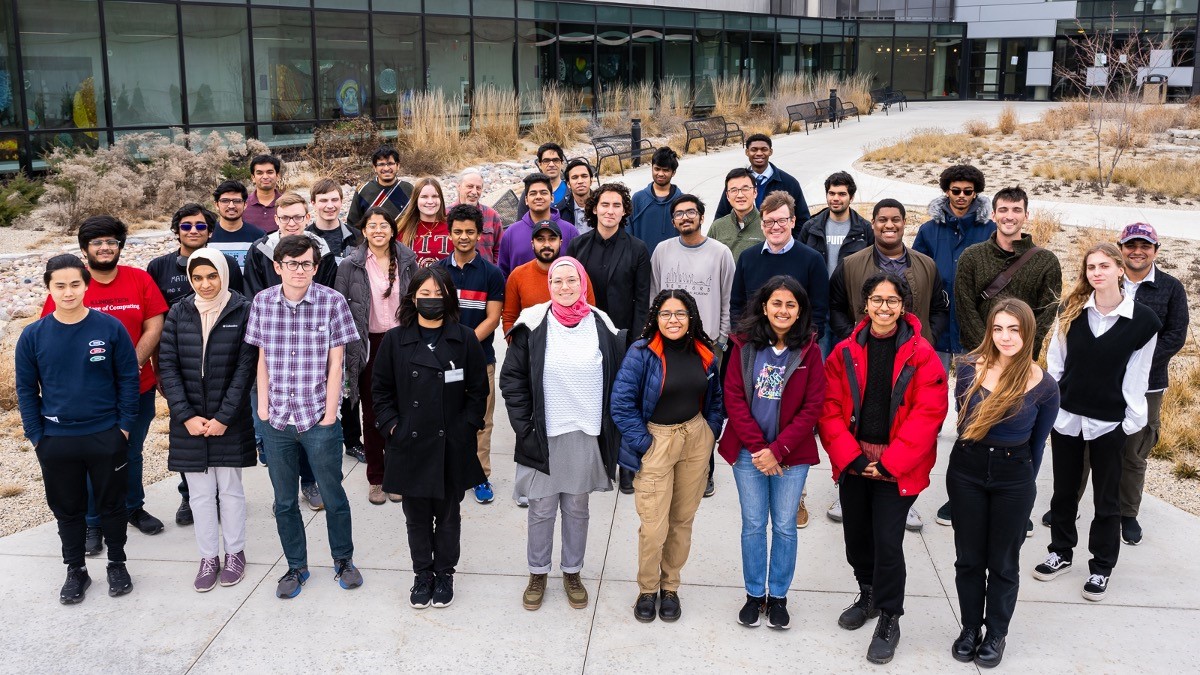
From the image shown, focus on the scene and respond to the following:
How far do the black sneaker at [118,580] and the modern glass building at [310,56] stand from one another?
14470 millimetres

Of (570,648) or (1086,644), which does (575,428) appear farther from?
(1086,644)

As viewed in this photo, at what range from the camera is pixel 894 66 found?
42.7 meters

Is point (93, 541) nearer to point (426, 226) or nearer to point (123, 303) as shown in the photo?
point (123, 303)

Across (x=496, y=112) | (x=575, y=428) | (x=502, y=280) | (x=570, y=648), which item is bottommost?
(x=570, y=648)

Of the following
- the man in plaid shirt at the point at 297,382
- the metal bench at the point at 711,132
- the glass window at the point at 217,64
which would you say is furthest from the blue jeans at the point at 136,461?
the metal bench at the point at 711,132

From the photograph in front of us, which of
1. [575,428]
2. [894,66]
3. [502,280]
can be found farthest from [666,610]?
[894,66]

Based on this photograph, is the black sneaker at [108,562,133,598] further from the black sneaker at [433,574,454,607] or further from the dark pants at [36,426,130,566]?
the black sneaker at [433,574,454,607]

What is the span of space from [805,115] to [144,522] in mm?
25901

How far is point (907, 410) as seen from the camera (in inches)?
176

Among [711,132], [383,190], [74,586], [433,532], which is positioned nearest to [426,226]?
[383,190]

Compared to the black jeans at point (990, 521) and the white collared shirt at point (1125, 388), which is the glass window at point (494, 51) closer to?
the white collared shirt at point (1125, 388)

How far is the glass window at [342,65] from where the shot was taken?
21.2 meters

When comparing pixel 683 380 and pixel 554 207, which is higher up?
pixel 554 207

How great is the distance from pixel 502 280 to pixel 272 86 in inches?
634
